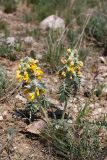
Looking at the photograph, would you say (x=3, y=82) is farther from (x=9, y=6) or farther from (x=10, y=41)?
(x=9, y=6)

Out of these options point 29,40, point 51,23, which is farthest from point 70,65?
point 51,23

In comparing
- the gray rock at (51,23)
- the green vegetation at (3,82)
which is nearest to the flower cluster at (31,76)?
the green vegetation at (3,82)

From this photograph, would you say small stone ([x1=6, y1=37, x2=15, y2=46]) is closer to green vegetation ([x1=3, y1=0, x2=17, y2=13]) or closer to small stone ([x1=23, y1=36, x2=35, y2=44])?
small stone ([x1=23, y1=36, x2=35, y2=44])

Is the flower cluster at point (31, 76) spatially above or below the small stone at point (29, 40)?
above

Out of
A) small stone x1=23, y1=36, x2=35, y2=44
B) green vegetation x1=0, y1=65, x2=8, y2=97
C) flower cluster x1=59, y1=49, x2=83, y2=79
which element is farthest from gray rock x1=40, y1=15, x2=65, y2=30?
flower cluster x1=59, y1=49, x2=83, y2=79

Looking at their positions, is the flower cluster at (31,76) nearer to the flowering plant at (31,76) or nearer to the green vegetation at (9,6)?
the flowering plant at (31,76)
